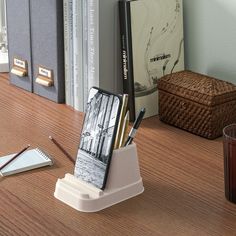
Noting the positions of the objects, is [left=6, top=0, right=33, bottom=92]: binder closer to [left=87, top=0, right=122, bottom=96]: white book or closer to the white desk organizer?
[left=87, top=0, right=122, bottom=96]: white book

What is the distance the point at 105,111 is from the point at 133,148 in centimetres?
8

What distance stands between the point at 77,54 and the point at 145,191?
1.47ft

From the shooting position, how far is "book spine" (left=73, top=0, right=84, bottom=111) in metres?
1.43

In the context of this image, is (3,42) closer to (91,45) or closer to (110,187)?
(91,45)

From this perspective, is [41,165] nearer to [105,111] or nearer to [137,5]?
[105,111]

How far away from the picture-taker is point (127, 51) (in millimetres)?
1404

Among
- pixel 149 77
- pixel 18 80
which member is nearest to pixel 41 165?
pixel 149 77

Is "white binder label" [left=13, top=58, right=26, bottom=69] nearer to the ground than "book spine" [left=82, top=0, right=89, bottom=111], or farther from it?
nearer to the ground

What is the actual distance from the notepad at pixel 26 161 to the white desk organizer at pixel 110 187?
4.1 inches

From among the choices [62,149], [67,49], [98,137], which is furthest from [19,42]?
[98,137]

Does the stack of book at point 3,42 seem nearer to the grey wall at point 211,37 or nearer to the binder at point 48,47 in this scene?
the binder at point 48,47

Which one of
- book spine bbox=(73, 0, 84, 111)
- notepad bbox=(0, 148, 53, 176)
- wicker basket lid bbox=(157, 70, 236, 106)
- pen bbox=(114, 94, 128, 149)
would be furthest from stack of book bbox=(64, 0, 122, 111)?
pen bbox=(114, 94, 128, 149)

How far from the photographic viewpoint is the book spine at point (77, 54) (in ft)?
4.69

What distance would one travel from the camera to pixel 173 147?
1.31 metres
